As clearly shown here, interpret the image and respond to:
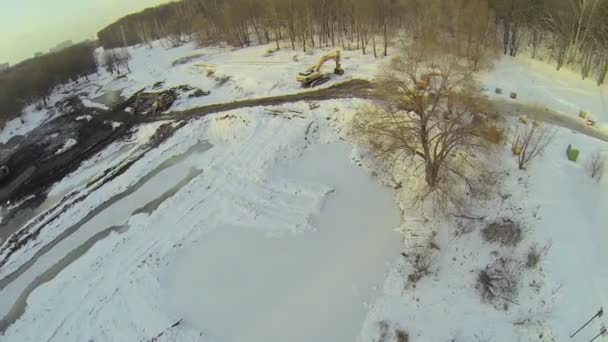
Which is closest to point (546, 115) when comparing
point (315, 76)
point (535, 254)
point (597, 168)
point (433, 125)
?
point (597, 168)

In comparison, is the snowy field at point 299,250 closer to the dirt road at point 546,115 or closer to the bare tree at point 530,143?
the bare tree at point 530,143

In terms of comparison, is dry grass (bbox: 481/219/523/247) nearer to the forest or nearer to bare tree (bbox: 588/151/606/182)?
bare tree (bbox: 588/151/606/182)

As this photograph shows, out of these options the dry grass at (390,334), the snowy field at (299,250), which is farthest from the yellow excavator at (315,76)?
the dry grass at (390,334)

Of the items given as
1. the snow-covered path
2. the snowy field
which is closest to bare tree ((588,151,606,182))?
the snowy field

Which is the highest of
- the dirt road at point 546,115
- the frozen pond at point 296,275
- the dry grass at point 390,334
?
the dirt road at point 546,115

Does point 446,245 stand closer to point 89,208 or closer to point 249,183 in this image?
point 249,183

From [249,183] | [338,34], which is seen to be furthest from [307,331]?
[338,34]
